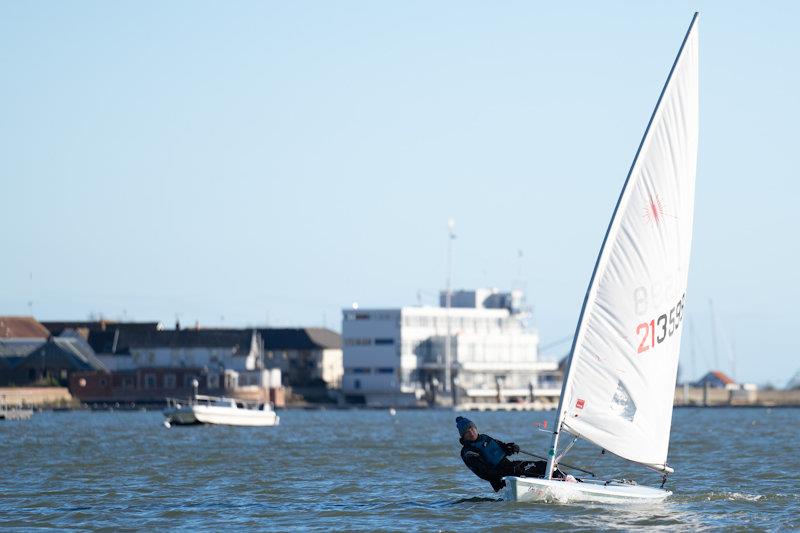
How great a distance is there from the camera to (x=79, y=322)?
18200 cm

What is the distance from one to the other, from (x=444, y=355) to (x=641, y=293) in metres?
136

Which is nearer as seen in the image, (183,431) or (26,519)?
(26,519)

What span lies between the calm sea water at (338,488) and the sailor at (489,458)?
0.65 meters

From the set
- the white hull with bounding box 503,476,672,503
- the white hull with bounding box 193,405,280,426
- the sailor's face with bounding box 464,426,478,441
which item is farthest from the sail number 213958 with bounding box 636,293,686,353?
the white hull with bounding box 193,405,280,426

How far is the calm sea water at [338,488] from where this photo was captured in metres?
30.4

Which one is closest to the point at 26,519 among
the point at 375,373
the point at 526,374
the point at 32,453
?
the point at 32,453

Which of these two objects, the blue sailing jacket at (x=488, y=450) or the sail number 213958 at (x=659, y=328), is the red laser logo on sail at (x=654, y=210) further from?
the blue sailing jacket at (x=488, y=450)

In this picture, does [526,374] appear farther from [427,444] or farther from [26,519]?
[26,519]

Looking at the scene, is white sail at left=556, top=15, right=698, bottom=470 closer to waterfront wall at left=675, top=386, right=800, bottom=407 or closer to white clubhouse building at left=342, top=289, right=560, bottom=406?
white clubhouse building at left=342, top=289, right=560, bottom=406

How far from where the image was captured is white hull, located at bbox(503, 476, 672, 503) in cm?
2958

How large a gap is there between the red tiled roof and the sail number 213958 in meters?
140

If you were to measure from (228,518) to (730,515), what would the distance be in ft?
32.1

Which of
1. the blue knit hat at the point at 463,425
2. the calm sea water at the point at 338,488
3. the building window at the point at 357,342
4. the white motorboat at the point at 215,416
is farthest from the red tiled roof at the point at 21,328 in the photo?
the blue knit hat at the point at 463,425

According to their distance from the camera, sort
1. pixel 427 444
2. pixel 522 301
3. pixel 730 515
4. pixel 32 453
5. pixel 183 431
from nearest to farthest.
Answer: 1. pixel 730 515
2. pixel 32 453
3. pixel 427 444
4. pixel 183 431
5. pixel 522 301
